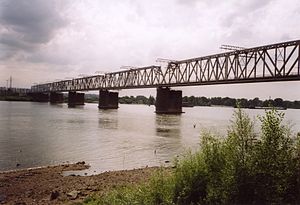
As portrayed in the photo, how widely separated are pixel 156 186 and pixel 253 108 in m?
188

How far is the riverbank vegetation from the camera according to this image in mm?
9828

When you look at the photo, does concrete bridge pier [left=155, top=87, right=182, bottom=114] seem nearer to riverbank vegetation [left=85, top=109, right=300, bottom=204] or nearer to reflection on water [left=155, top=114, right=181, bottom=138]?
reflection on water [left=155, top=114, right=181, bottom=138]

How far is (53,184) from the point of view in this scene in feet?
62.8

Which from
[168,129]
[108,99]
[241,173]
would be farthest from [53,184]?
[108,99]

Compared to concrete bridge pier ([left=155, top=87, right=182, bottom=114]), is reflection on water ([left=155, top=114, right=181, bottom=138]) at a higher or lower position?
lower

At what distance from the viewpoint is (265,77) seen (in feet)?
247

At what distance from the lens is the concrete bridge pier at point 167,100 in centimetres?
12550

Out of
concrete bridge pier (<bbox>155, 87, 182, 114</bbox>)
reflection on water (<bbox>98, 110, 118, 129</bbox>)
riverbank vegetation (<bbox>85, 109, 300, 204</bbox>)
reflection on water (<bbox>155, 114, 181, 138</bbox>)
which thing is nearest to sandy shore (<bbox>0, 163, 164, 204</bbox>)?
riverbank vegetation (<bbox>85, 109, 300, 204</bbox>)

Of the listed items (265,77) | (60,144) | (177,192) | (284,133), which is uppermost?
(265,77)

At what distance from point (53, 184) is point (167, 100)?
10765 centimetres

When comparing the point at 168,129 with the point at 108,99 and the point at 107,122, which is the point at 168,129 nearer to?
the point at 107,122

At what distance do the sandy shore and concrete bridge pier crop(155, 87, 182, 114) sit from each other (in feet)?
335

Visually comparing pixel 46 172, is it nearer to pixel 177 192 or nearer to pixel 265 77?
pixel 177 192

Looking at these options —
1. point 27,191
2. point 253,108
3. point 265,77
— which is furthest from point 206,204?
point 253,108
